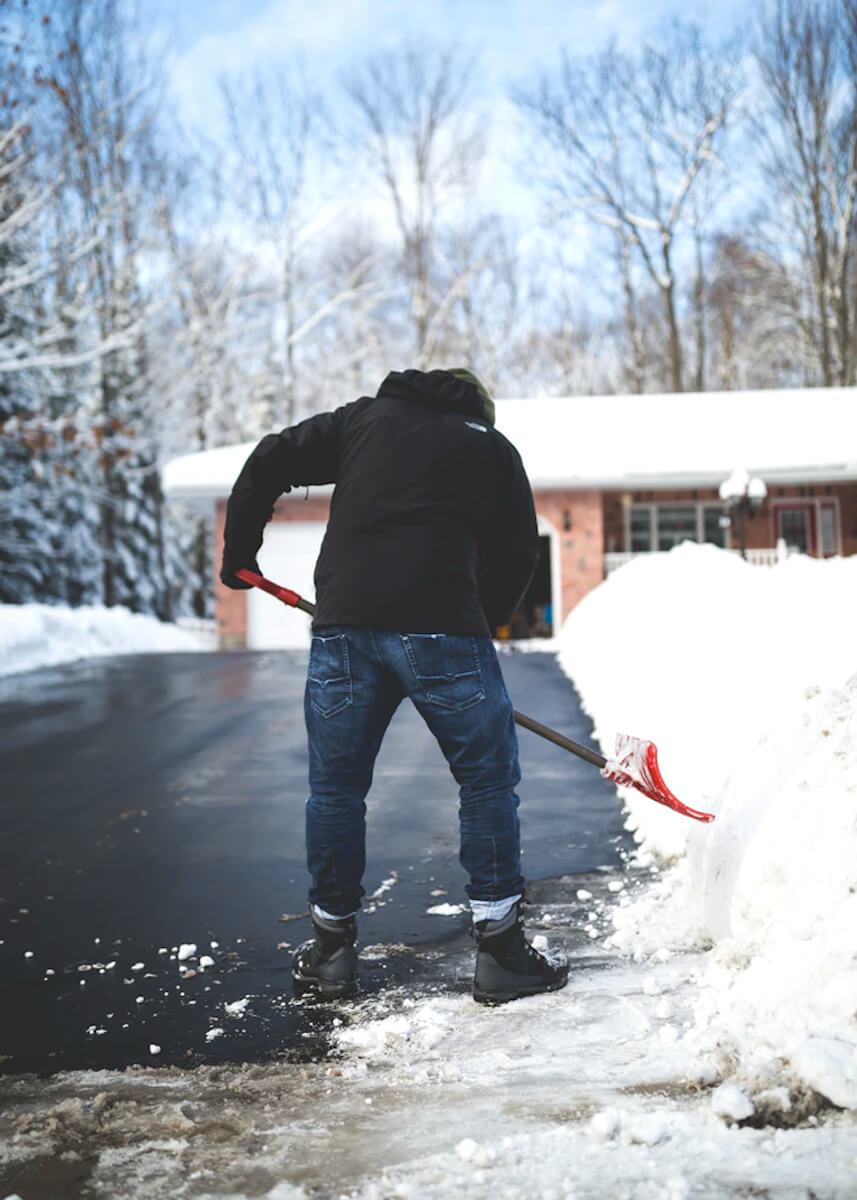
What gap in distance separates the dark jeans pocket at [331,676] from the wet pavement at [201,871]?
0.76 meters

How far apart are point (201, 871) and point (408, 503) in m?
1.95

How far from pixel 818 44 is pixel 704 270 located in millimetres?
6398

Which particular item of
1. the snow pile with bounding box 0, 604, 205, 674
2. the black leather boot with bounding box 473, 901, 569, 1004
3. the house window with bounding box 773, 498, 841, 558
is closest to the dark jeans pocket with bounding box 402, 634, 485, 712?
the black leather boot with bounding box 473, 901, 569, 1004

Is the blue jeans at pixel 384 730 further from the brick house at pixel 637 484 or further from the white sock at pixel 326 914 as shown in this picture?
the brick house at pixel 637 484

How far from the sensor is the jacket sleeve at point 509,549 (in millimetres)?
2775

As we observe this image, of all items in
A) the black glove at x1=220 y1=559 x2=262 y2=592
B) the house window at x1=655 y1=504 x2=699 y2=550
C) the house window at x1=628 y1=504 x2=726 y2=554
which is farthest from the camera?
the house window at x1=655 y1=504 x2=699 y2=550

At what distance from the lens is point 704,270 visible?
2716 centimetres

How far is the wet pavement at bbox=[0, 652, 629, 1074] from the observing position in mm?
2453

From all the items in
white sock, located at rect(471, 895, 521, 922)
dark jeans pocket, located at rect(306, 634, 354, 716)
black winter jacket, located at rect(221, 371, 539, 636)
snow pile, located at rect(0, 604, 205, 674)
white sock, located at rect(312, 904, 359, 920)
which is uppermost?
black winter jacket, located at rect(221, 371, 539, 636)

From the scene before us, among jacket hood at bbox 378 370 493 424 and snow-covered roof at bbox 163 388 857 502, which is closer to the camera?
jacket hood at bbox 378 370 493 424

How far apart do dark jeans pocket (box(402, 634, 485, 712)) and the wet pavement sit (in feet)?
2.52

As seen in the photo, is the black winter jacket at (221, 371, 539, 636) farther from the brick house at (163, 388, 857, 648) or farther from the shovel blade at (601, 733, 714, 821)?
the brick house at (163, 388, 857, 648)

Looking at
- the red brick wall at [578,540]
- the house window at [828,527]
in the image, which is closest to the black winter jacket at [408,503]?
the red brick wall at [578,540]

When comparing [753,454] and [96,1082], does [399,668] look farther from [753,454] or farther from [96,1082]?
[753,454]
